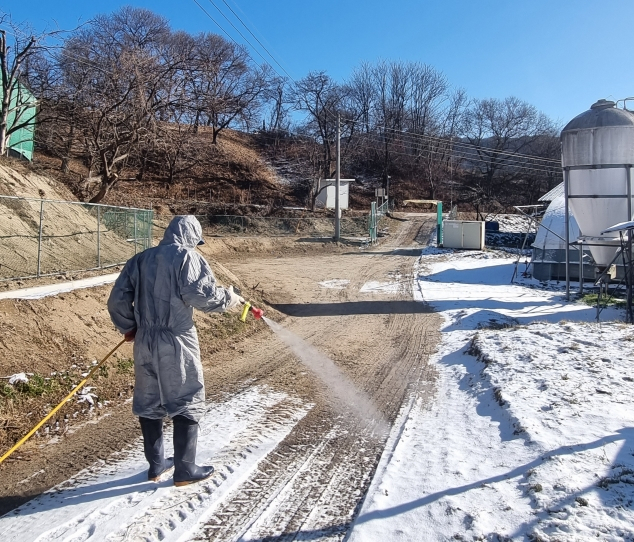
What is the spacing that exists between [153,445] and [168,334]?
0.92 meters

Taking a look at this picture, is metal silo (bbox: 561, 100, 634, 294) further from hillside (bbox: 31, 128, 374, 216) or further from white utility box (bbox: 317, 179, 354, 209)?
white utility box (bbox: 317, 179, 354, 209)

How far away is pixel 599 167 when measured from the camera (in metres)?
16.5

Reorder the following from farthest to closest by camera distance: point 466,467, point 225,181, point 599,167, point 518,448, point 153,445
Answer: point 225,181 < point 599,167 < point 518,448 < point 466,467 < point 153,445

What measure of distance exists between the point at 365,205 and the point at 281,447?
47.6 m

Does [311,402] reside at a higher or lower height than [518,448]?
lower

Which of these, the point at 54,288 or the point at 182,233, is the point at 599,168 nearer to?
the point at 54,288

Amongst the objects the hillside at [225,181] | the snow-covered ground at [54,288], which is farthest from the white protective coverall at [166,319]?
the hillside at [225,181]

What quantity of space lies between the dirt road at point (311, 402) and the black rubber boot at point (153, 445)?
43 cm

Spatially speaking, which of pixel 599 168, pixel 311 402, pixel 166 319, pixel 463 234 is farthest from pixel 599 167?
pixel 166 319

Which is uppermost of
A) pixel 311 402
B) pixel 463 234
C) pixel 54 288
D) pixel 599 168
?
pixel 599 168

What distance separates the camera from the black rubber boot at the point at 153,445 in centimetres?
408

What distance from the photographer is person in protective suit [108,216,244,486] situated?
3.95m

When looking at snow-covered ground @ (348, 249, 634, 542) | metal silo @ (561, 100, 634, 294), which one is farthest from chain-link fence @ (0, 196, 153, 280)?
metal silo @ (561, 100, 634, 294)

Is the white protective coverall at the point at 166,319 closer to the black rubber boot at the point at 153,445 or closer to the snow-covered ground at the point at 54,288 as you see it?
the black rubber boot at the point at 153,445
